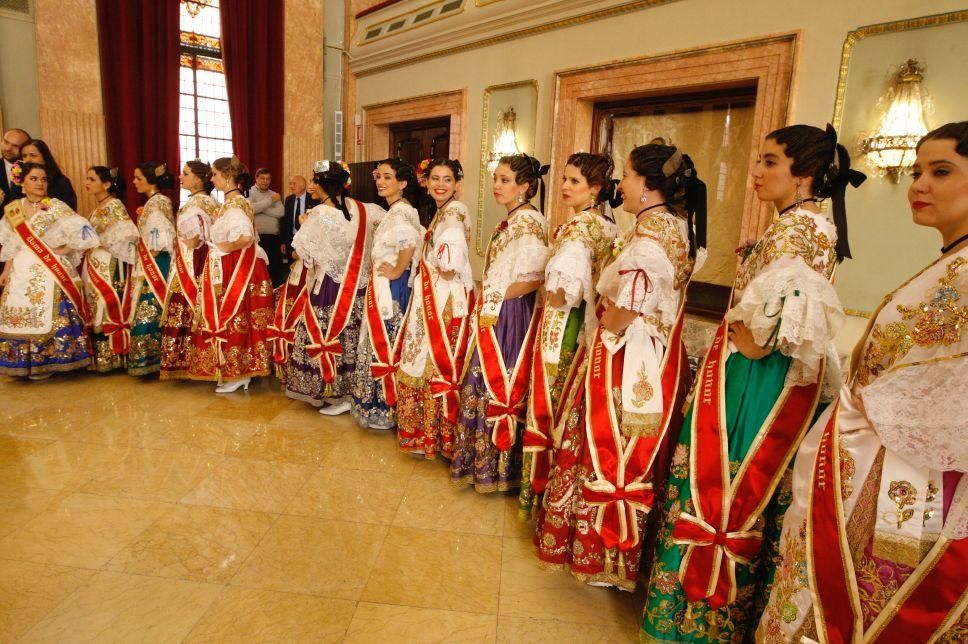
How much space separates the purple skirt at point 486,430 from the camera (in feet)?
7.45

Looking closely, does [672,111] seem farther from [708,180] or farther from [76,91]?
[76,91]

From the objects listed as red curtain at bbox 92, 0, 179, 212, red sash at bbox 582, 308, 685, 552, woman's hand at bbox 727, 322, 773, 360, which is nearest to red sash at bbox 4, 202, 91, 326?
red curtain at bbox 92, 0, 179, 212

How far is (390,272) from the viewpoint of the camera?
9.35 ft

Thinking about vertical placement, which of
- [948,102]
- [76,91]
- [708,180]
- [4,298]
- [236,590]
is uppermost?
[76,91]

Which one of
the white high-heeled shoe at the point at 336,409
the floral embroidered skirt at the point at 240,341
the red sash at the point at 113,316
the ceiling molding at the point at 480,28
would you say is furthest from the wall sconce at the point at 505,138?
the red sash at the point at 113,316

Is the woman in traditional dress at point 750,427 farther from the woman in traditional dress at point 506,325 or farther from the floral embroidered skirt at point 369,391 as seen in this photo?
the floral embroidered skirt at point 369,391

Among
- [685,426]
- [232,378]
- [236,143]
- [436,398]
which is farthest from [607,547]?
[236,143]

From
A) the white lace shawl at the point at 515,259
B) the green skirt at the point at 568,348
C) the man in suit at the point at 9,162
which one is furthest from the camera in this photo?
the man in suit at the point at 9,162

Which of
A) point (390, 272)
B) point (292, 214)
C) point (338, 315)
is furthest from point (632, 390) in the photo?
point (292, 214)

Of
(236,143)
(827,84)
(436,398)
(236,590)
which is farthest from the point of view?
(236,143)

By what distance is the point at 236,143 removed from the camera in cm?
640

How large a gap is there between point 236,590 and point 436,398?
3.78 feet

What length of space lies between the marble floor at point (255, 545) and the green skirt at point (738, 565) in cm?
25

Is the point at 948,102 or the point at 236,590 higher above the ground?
the point at 948,102
